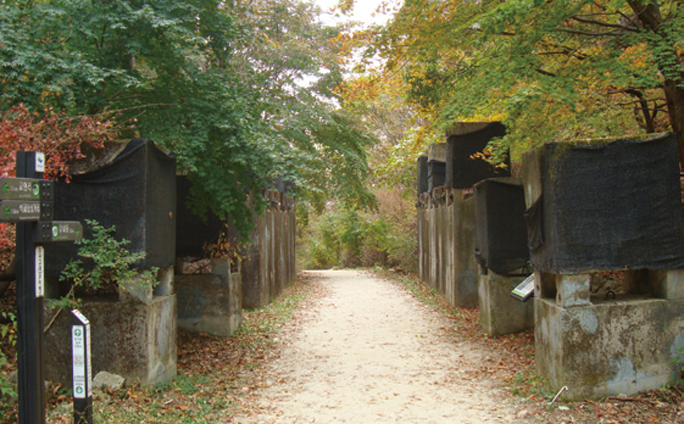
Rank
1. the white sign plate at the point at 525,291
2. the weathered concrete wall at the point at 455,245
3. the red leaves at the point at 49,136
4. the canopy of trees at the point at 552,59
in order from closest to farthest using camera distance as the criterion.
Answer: the red leaves at the point at 49,136, the canopy of trees at the point at 552,59, the white sign plate at the point at 525,291, the weathered concrete wall at the point at 455,245

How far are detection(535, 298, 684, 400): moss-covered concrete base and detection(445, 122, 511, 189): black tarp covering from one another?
21.0ft

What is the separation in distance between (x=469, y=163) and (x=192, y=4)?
7.32m

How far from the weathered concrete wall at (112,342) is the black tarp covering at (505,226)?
19.6 feet

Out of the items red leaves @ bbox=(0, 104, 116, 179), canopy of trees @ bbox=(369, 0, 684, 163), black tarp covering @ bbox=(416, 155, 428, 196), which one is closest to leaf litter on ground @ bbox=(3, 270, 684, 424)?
red leaves @ bbox=(0, 104, 116, 179)

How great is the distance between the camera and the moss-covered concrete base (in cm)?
618

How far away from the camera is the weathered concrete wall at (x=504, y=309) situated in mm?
9836

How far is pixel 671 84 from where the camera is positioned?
25.0ft

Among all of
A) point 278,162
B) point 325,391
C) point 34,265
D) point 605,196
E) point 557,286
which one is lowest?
point 325,391

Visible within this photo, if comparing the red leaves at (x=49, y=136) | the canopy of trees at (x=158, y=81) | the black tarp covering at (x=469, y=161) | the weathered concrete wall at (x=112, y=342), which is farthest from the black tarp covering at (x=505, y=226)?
the red leaves at (x=49, y=136)

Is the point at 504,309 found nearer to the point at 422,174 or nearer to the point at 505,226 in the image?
the point at 505,226

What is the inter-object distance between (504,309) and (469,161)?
4.11m

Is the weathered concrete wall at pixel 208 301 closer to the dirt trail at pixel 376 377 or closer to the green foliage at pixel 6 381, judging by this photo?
the dirt trail at pixel 376 377

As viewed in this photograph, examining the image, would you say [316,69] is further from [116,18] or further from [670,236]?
[670,236]

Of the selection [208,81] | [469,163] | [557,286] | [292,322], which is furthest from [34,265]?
[469,163]
